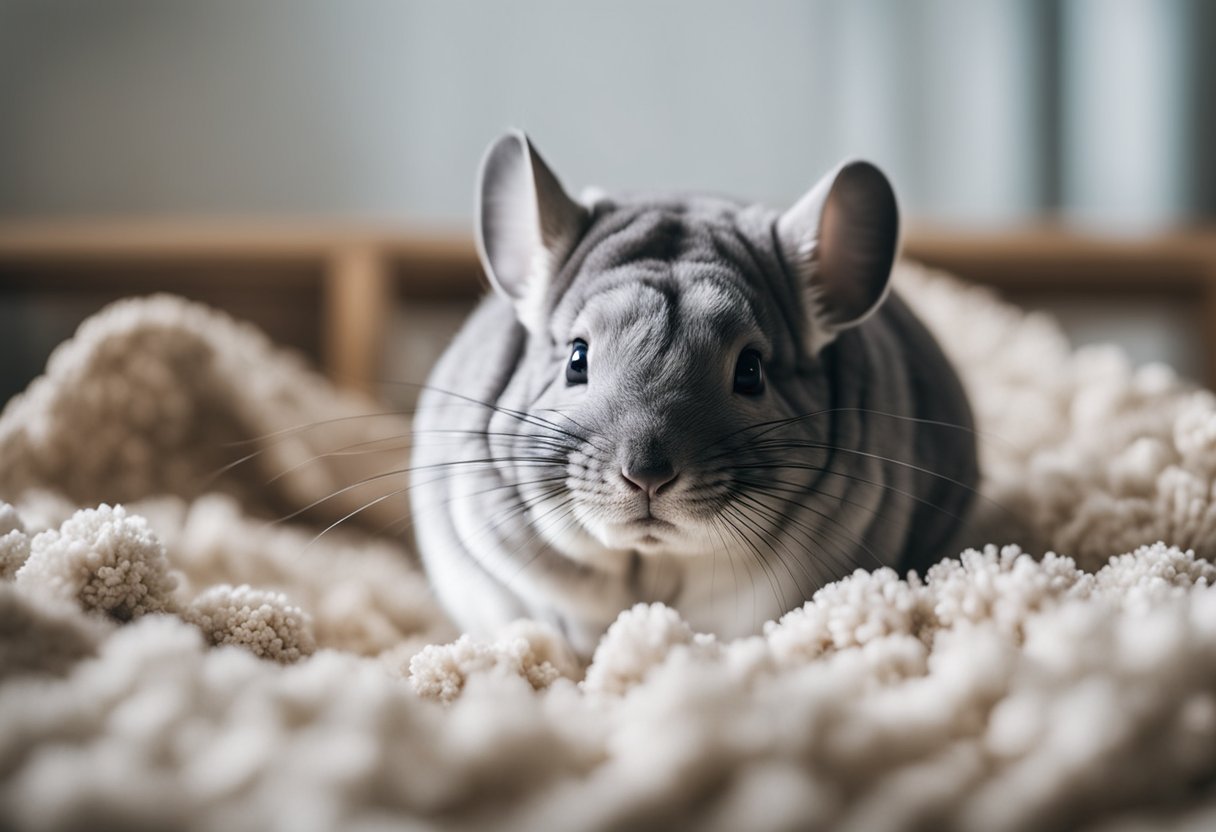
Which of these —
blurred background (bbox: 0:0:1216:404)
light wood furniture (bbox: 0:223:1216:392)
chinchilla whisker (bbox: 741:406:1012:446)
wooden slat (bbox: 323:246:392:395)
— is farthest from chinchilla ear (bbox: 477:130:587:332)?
blurred background (bbox: 0:0:1216:404)

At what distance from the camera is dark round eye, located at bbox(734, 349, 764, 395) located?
108cm

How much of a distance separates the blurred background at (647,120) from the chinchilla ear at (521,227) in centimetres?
128

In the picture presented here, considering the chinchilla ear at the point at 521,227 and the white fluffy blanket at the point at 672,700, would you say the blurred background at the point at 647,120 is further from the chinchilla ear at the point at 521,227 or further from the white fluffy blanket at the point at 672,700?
the white fluffy blanket at the point at 672,700

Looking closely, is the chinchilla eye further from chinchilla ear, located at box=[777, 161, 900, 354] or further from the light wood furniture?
the light wood furniture

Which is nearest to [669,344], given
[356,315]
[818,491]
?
[818,491]

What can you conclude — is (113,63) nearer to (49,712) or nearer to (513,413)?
(513,413)

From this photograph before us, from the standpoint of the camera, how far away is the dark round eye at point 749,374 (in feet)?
3.53

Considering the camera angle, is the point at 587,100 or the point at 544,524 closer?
the point at 544,524

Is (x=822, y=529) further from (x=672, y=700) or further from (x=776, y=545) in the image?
(x=672, y=700)

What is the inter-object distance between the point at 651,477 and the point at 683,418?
0.07 meters

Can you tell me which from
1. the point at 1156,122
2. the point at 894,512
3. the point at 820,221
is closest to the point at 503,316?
the point at 820,221

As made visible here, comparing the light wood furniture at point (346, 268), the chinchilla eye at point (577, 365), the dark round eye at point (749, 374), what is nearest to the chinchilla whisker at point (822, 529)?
the dark round eye at point (749, 374)

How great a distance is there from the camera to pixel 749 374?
3.55 feet

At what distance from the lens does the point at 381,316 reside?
2365mm
